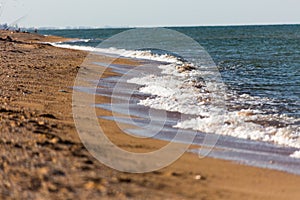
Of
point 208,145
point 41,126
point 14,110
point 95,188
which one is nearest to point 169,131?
point 208,145

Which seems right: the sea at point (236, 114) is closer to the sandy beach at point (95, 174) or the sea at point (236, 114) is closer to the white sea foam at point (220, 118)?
the white sea foam at point (220, 118)

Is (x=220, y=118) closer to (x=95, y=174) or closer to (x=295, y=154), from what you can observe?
(x=295, y=154)

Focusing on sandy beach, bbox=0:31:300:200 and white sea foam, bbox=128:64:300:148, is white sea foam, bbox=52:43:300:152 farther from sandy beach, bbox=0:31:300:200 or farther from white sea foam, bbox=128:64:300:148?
sandy beach, bbox=0:31:300:200

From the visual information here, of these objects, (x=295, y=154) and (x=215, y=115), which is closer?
(x=295, y=154)

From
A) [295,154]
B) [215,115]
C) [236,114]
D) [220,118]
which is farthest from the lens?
[236,114]

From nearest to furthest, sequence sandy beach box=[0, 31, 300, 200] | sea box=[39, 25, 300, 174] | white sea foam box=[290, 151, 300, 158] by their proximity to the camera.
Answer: sandy beach box=[0, 31, 300, 200]
white sea foam box=[290, 151, 300, 158]
sea box=[39, 25, 300, 174]

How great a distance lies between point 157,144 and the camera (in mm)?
9852

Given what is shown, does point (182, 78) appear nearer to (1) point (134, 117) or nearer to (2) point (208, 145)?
(1) point (134, 117)

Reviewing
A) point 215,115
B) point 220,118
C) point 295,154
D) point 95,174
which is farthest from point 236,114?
point 95,174

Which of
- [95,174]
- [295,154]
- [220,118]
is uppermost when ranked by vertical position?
[220,118]

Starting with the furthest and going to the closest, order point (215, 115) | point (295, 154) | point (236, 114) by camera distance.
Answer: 1. point (236, 114)
2. point (215, 115)
3. point (295, 154)

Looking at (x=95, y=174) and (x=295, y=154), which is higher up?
(x=295, y=154)

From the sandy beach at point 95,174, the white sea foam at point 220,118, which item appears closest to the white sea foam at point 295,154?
the white sea foam at point 220,118

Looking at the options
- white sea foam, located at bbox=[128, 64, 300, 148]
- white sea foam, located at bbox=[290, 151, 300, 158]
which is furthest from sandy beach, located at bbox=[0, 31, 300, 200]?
white sea foam, located at bbox=[128, 64, 300, 148]
